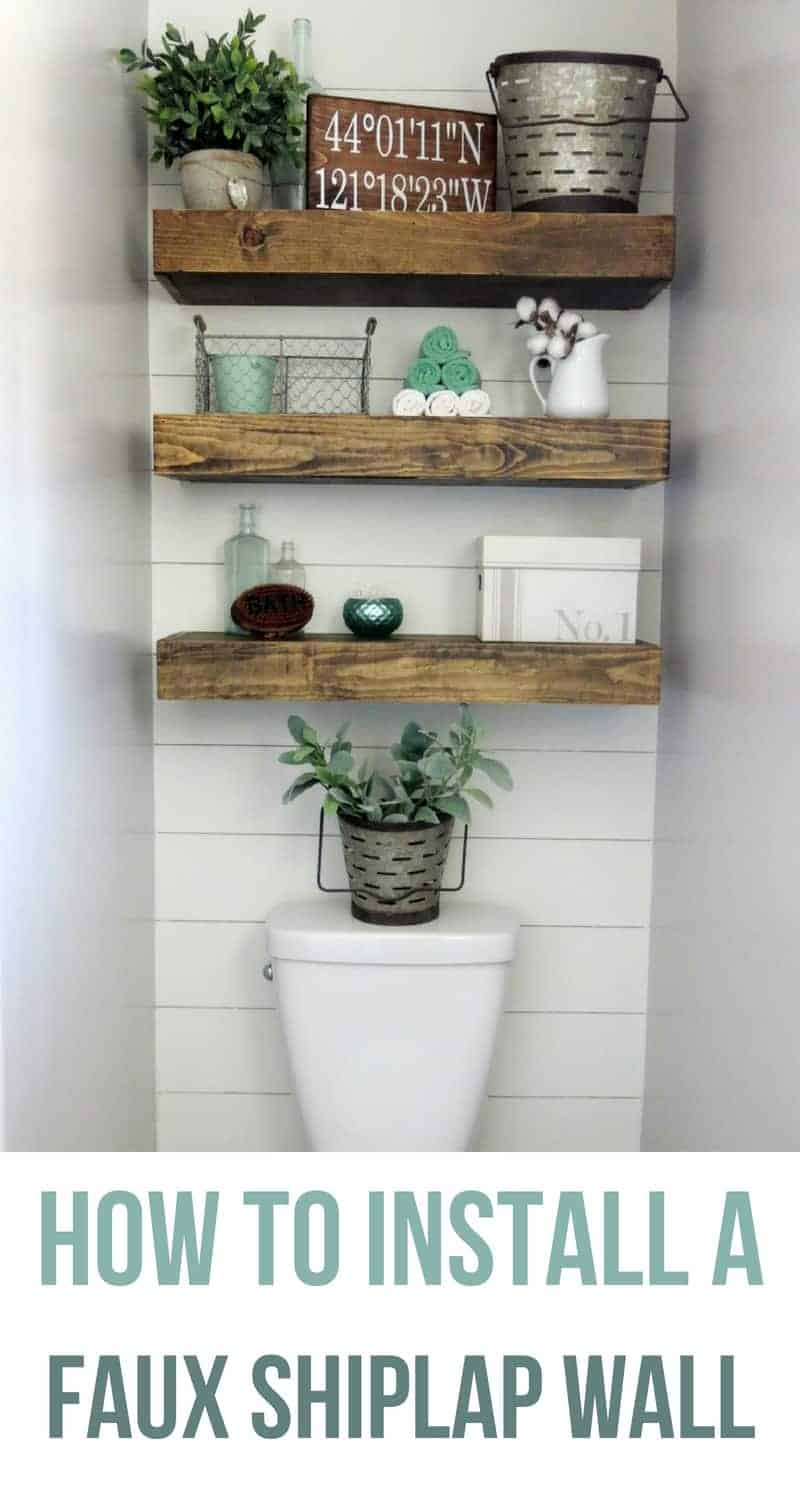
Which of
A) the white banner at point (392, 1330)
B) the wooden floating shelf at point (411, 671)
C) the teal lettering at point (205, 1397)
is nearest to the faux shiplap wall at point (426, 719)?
the wooden floating shelf at point (411, 671)

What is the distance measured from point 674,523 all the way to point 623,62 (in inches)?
25.1

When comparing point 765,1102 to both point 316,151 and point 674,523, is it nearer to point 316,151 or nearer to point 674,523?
point 674,523

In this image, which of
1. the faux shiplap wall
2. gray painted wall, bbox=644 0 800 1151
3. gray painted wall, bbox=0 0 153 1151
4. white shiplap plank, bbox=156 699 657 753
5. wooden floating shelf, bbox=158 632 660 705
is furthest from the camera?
white shiplap plank, bbox=156 699 657 753

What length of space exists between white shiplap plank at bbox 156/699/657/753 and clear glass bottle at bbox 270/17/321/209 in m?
0.76

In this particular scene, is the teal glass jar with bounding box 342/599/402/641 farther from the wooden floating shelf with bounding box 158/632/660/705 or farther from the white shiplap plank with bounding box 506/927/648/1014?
the white shiplap plank with bounding box 506/927/648/1014

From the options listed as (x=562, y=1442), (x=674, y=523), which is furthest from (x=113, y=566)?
(x=562, y=1442)

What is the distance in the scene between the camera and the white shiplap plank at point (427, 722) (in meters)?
2.38

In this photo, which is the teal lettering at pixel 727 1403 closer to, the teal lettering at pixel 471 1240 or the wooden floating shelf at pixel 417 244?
the teal lettering at pixel 471 1240

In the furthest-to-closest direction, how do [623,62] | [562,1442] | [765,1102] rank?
1. [623,62]
2. [765,1102]
3. [562,1442]

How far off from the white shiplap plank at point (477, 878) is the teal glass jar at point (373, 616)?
1.25ft

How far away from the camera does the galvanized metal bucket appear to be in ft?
6.63

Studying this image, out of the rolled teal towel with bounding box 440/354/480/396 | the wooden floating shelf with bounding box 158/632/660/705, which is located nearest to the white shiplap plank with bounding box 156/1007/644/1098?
the wooden floating shelf with bounding box 158/632/660/705

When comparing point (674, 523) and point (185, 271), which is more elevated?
point (185, 271)

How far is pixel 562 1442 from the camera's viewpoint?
1300 millimetres
